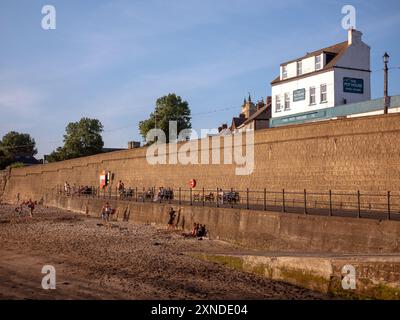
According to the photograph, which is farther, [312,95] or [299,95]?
[299,95]

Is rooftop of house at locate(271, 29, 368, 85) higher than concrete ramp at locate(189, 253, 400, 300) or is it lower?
higher

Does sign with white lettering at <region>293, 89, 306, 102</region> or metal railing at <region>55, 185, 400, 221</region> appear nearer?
metal railing at <region>55, 185, 400, 221</region>

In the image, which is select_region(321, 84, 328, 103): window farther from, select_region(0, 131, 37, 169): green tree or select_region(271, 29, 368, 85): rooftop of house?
select_region(0, 131, 37, 169): green tree

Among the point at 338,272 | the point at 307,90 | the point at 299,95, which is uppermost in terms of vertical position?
the point at 307,90

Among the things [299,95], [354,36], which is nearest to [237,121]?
[299,95]

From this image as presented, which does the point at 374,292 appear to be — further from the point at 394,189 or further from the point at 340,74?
the point at 340,74

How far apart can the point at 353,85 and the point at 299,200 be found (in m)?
15.6

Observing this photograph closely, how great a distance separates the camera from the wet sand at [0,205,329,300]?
10.5 metres

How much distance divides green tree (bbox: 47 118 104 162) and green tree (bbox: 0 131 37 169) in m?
26.7

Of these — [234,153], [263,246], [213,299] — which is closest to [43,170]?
[234,153]

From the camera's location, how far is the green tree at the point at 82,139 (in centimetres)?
7844

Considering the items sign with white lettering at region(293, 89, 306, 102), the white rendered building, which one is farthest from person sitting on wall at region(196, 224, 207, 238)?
sign with white lettering at region(293, 89, 306, 102)

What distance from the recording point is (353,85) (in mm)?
33031

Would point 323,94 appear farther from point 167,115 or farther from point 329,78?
point 167,115
